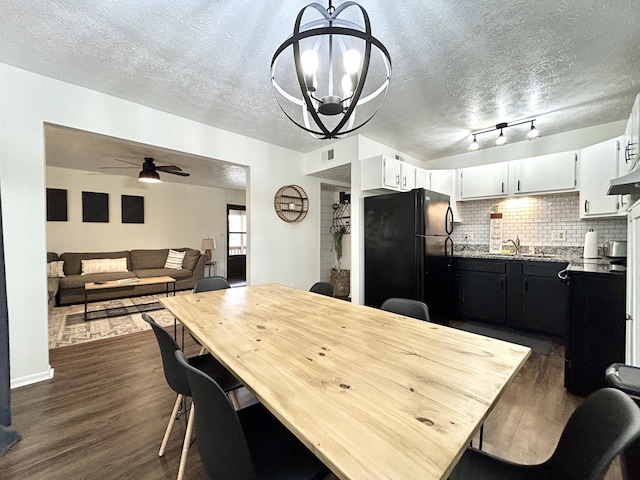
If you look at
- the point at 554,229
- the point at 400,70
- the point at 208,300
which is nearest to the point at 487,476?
the point at 208,300

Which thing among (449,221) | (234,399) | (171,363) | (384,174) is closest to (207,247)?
(384,174)

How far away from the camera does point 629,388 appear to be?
0.85m

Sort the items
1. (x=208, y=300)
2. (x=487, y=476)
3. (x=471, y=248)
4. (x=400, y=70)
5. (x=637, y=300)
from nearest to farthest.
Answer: (x=487, y=476), (x=637, y=300), (x=208, y=300), (x=400, y=70), (x=471, y=248)

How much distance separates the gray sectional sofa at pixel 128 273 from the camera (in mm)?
4609

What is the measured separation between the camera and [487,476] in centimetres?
91

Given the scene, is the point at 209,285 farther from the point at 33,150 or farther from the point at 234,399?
the point at 33,150

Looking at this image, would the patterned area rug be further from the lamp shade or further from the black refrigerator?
the black refrigerator

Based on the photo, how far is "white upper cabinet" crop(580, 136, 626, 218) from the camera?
108 inches

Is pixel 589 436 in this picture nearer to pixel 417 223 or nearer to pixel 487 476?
pixel 487 476

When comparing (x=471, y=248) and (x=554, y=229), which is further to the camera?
(x=471, y=248)

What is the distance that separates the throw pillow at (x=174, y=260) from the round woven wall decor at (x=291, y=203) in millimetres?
3448

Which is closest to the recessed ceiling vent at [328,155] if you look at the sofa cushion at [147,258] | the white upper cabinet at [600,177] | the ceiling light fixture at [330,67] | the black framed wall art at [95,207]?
the ceiling light fixture at [330,67]

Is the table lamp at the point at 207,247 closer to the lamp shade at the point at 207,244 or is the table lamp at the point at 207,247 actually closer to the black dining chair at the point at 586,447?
the lamp shade at the point at 207,244

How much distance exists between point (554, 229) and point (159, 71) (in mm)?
4820
